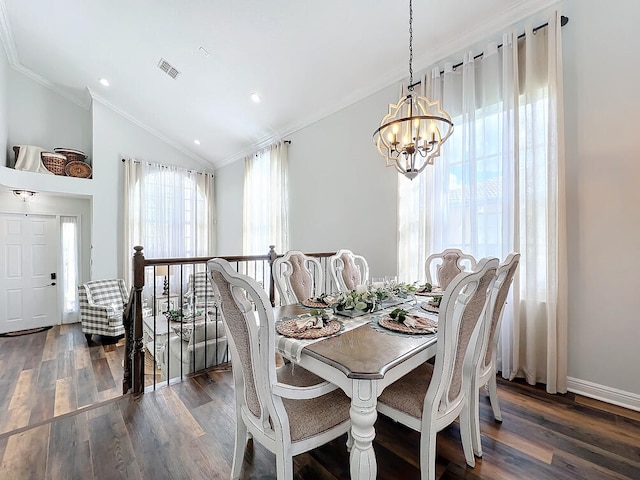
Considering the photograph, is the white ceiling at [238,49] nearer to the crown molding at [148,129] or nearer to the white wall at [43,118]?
the crown molding at [148,129]

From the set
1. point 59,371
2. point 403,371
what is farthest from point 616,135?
point 59,371

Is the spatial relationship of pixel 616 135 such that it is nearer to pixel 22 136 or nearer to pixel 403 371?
pixel 403 371

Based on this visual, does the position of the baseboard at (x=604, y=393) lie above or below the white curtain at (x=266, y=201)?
below

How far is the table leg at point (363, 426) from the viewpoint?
1098mm

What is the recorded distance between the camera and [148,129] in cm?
621

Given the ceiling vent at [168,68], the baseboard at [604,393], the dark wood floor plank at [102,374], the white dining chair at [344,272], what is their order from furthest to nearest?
the ceiling vent at [168,68]
the dark wood floor plank at [102,374]
the white dining chair at [344,272]
the baseboard at [604,393]

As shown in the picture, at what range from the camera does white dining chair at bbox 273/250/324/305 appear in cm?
234

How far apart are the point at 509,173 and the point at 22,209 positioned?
7.58m

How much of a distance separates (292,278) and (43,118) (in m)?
6.42

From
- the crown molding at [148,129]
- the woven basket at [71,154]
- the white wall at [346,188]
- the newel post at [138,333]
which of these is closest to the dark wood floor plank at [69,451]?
the newel post at [138,333]

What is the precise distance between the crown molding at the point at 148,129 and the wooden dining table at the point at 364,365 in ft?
21.7

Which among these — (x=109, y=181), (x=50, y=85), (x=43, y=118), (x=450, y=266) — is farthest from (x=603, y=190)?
(x=50, y=85)

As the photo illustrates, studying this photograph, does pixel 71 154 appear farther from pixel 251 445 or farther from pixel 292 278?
pixel 251 445

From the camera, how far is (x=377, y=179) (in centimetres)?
367
